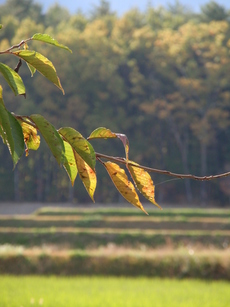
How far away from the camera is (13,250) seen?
25.5 ft

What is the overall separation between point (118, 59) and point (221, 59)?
4.32m

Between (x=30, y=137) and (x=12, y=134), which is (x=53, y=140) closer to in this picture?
(x=12, y=134)

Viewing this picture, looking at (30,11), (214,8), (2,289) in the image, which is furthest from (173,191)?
(2,289)

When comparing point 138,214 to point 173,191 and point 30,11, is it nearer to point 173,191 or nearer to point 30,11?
point 173,191

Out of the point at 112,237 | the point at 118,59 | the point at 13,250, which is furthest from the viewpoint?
the point at 118,59

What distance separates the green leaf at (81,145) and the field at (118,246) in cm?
664

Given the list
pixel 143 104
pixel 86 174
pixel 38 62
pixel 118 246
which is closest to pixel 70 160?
pixel 86 174

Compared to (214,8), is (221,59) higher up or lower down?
lower down

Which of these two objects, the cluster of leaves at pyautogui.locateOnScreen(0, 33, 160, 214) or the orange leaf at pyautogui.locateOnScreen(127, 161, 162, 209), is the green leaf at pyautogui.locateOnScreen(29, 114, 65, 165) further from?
the orange leaf at pyautogui.locateOnScreen(127, 161, 162, 209)

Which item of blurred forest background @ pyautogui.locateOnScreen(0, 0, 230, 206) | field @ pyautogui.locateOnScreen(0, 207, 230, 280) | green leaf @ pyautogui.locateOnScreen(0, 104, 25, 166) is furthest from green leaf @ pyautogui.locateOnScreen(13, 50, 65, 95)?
blurred forest background @ pyautogui.locateOnScreen(0, 0, 230, 206)

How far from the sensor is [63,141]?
771 mm

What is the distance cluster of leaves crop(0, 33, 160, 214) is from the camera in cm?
70

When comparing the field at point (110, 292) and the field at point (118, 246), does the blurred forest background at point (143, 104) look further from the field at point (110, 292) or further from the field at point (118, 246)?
the field at point (110, 292)

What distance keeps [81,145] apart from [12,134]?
0.09 metres
